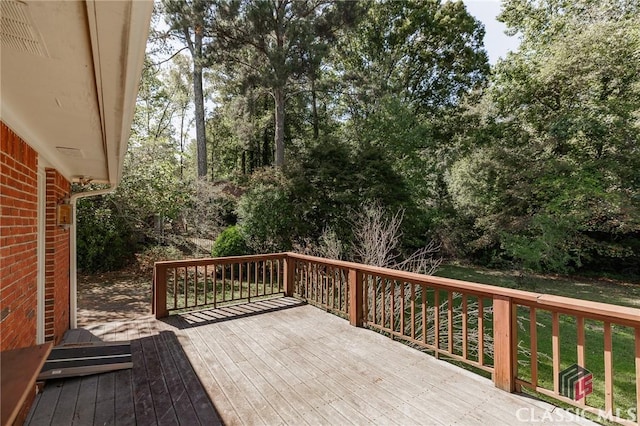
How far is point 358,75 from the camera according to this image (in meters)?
11.3

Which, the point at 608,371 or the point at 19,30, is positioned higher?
the point at 19,30

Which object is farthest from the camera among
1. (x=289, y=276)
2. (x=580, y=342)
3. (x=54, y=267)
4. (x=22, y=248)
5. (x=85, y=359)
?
(x=289, y=276)

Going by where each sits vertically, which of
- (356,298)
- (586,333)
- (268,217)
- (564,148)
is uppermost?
(564,148)

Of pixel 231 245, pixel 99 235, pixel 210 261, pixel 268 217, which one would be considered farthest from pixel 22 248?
pixel 99 235

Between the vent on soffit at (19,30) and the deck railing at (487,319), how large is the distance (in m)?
2.93

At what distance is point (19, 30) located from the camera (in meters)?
1.03

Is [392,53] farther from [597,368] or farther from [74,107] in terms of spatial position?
[74,107]

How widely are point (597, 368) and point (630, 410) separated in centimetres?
153

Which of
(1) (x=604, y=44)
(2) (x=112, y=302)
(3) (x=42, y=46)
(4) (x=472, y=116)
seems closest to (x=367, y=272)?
(3) (x=42, y=46)

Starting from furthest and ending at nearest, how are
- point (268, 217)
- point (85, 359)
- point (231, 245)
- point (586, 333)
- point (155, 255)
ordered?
point (155, 255) < point (268, 217) < point (231, 245) < point (586, 333) < point (85, 359)

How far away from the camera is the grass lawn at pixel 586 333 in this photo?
4.26 m

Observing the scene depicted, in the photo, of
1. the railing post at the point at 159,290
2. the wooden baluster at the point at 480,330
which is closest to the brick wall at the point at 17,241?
the railing post at the point at 159,290

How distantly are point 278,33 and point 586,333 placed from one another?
10924mm

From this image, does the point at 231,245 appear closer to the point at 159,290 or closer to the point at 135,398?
the point at 159,290
